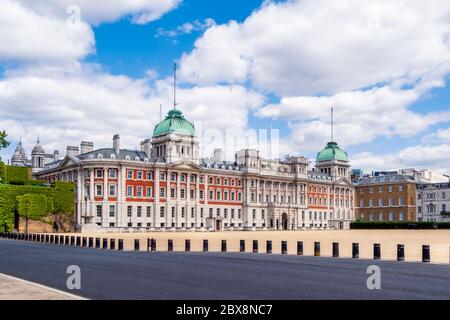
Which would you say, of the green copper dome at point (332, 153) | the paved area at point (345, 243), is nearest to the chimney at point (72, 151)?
the paved area at point (345, 243)

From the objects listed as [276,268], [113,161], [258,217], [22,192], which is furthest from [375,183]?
[276,268]

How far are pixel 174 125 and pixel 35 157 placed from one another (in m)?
36.1

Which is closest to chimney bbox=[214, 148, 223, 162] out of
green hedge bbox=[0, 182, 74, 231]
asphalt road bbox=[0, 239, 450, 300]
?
green hedge bbox=[0, 182, 74, 231]

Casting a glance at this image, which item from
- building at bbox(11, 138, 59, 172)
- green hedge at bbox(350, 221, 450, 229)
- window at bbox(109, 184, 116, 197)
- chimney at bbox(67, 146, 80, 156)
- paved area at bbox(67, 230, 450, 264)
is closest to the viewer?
paved area at bbox(67, 230, 450, 264)

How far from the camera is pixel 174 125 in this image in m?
102

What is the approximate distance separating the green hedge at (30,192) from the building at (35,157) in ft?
94.0

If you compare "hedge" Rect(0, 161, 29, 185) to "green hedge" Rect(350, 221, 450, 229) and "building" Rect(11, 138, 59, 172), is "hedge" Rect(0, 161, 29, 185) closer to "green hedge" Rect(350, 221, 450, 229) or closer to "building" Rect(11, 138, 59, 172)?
"building" Rect(11, 138, 59, 172)

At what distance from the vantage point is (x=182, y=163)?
100000mm

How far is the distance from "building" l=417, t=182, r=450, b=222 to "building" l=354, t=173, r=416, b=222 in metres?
6.26

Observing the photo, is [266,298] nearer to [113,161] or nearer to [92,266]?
[92,266]

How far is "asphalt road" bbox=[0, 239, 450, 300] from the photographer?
14.3 metres

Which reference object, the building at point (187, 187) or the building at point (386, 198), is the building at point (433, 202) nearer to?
the building at point (386, 198)

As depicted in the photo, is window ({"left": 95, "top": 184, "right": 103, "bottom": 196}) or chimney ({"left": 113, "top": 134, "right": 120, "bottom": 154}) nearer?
window ({"left": 95, "top": 184, "right": 103, "bottom": 196})

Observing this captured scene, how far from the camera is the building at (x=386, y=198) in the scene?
425ft
